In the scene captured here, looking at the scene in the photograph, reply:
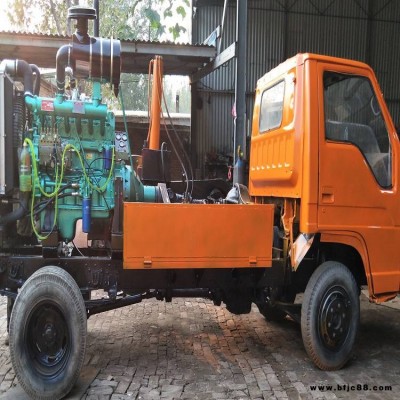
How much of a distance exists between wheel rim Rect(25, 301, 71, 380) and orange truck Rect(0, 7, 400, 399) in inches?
0.4

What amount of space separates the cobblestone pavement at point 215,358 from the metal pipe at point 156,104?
2181 mm

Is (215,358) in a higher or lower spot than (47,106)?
→ lower

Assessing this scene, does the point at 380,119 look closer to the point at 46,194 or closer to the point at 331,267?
the point at 331,267

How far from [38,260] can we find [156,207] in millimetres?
1133

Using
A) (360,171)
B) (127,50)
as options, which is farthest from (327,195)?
(127,50)

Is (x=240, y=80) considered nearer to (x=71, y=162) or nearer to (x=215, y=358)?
(x=71, y=162)

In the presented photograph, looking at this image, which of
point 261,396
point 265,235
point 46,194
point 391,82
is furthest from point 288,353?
point 391,82

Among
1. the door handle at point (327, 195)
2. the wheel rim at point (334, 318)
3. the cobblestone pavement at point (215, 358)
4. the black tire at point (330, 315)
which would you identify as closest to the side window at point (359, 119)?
the door handle at point (327, 195)

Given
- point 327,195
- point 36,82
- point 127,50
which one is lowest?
point 327,195

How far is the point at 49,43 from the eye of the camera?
31.6 feet

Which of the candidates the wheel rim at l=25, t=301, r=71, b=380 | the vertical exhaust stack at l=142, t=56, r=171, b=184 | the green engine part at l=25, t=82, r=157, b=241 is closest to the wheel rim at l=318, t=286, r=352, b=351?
the vertical exhaust stack at l=142, t=56, r=171, b=184

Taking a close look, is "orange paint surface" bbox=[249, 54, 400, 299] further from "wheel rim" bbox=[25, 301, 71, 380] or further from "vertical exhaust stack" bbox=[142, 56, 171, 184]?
"wheel rim" bbox=[25, 301, 71, 380]

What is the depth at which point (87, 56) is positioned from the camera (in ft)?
13.0

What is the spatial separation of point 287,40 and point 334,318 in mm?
11921
